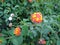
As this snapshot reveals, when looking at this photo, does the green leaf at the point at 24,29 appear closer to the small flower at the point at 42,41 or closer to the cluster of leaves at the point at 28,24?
the cluster of leaves at the point at 28,24

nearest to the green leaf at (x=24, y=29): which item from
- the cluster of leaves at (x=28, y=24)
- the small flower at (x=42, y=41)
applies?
the cluster of leaves at (x=28, y=24)

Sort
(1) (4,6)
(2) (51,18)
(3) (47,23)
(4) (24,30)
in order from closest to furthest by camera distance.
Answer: (4) (24,30)
(3) (47,23)
(2) (51,18)
(1) (4,6)

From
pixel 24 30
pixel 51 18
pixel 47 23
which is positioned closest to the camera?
pixel 24 30

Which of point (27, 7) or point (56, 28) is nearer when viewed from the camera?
point (56, 28)

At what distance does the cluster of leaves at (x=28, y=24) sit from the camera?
5.99 ft

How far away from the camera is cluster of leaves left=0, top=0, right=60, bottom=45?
183cm

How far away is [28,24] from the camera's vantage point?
1.87m

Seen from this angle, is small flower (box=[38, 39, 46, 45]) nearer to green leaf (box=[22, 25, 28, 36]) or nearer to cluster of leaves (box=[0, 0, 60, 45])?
cluster of leaves (box=[0, 0, 60, 45])

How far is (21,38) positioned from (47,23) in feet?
0.87

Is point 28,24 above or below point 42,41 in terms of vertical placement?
above

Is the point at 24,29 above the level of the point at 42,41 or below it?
above

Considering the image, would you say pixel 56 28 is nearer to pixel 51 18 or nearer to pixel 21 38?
pixel 51 18

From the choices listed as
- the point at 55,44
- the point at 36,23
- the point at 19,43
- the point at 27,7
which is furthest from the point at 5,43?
the point at 27,7

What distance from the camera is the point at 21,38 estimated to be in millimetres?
1803
